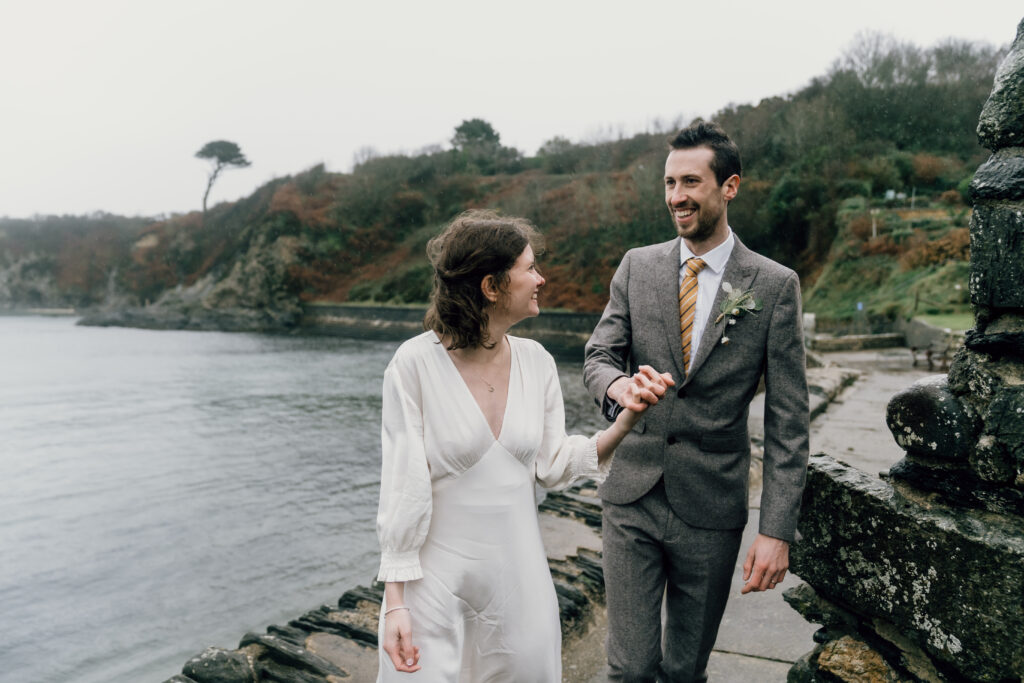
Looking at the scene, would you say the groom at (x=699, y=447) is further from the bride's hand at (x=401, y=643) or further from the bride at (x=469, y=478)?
the bride's hand at (x=401, y=643)

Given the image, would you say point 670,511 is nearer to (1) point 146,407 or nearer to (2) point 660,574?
(2) point 660,574

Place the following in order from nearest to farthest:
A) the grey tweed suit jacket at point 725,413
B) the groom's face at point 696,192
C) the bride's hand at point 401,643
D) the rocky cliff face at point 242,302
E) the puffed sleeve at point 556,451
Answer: the bride's hand at point 401,643 → the puffed sleeve at point 556,451 → the grey tweed suit jacket at point 725,413 → the groom's face at point 696,192 → the rocky cliff face at point 242,302

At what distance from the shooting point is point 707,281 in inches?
99.4

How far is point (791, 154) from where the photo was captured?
4175cm

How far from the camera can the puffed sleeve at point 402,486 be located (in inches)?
70.9

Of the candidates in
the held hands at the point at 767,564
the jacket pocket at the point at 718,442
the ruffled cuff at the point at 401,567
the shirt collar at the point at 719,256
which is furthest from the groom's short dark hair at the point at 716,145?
the ruffled cuff at the point at 401,567

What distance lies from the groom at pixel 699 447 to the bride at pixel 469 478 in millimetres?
358

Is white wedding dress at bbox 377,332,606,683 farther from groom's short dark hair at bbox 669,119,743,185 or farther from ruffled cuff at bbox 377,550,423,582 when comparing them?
groom's short dark hair at bbox 669,119,743,185

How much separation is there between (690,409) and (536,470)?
1.95 feet

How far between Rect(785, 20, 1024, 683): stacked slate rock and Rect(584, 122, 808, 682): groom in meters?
0.25

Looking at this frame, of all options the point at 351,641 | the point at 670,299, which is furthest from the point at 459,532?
the point at 351,641

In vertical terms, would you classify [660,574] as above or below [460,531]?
below

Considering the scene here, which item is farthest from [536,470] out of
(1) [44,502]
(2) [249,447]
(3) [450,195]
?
(3) [450,195]

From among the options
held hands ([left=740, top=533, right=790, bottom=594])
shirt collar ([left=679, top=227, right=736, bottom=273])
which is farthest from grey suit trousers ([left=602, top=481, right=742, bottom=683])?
shirt collar ([left=679, top=227, right=736, bottom=273])
